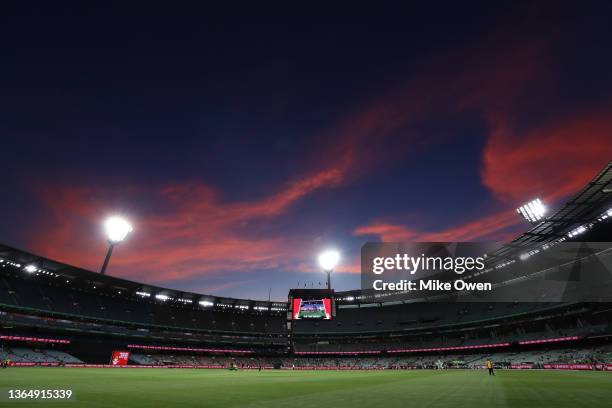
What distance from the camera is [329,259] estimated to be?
238 ft

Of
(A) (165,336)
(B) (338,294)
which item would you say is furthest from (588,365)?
(A) (165,336)

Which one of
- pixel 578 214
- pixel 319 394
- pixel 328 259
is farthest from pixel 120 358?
pixel 578 214

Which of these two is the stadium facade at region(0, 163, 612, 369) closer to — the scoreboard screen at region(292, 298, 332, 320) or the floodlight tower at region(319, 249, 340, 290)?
the scoreboard screen at region(292, 298, 332, 320)

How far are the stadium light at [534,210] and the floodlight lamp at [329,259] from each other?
38.3 meters

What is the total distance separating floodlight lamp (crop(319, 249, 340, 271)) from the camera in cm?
7227

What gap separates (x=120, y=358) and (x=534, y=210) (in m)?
75.4

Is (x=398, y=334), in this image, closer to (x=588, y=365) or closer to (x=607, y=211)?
(x=588, y=365)

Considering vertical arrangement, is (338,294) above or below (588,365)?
above

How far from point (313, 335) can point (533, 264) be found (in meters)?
61.9

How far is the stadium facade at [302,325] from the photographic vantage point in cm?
5019

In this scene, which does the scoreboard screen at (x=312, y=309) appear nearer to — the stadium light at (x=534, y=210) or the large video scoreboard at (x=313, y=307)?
the large video scoreboard at (x=313, y=307)

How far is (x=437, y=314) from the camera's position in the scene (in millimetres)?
89125

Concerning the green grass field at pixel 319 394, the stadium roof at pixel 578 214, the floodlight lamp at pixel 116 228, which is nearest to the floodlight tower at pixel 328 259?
the stadium roof at pixel 578 214

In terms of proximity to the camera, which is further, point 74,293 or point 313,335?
point 313,335
